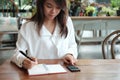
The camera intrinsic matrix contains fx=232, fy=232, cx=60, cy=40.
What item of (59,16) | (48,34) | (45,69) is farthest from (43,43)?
(45,69)

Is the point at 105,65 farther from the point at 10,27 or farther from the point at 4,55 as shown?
the point at 4,55

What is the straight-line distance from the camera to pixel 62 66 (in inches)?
51.1

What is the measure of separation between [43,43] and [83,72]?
16.3 inches

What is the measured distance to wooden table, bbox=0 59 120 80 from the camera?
1.11 metres

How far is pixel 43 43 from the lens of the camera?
1508 mm

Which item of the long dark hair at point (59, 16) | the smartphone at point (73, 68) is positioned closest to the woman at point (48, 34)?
the long dark hair at point (59, 16)

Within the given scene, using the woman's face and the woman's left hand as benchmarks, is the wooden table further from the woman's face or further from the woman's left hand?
the woman's face

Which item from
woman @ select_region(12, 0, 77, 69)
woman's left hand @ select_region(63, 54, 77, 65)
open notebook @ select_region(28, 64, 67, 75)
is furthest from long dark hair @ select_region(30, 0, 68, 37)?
open notebook @ select_region(28, 64, 67, 75)

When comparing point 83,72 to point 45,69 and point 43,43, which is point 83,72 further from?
point 43,43

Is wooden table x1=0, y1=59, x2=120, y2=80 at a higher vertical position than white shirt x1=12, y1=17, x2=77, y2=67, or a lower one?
lower

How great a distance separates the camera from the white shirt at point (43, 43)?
57.9 inches

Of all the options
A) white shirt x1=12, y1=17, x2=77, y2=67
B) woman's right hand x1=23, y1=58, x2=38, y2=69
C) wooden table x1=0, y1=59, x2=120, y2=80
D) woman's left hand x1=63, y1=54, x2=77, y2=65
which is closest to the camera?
wooden table x1=0, y1=59, x2=120, y2=80

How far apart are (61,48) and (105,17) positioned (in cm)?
264

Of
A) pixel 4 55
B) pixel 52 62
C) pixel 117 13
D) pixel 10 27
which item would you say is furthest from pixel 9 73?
pixel 117 13
